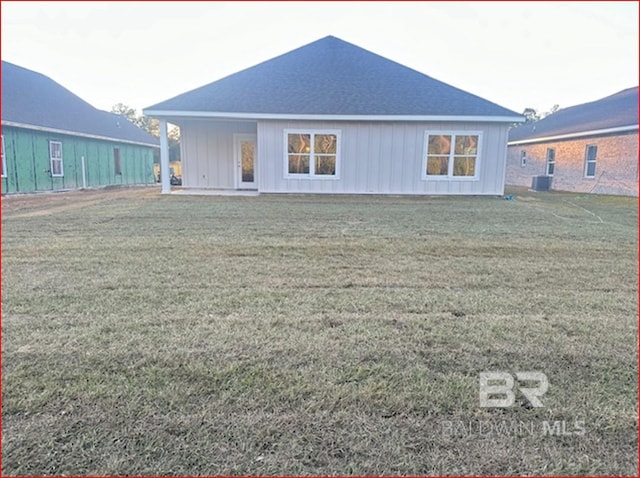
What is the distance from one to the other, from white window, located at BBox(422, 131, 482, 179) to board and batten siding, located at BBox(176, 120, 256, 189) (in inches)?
242

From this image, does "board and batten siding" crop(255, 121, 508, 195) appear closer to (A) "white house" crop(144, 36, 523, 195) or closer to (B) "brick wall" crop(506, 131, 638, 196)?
(A) "white house" crop(144, 36, 523, 195)

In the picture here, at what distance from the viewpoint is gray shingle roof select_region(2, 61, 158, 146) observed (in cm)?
1437

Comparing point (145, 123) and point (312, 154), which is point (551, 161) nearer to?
point (312, 154)

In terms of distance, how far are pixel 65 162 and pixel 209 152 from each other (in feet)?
20.2

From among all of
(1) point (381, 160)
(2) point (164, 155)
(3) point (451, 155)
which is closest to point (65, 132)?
(2) point (164, 155)

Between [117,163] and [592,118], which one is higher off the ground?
[592,118]

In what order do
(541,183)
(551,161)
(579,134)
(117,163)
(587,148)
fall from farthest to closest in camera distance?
(551,161) → (117,163) → (541,183) → (587,148) → (579,134)

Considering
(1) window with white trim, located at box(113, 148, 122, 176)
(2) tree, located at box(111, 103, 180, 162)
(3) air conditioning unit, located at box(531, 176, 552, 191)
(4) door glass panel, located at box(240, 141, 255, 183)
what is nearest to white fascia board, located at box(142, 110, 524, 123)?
(4) door glass panel, located at box(240, 141, 255, 183)

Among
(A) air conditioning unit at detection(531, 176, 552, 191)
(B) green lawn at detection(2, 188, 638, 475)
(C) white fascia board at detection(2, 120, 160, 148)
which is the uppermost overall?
(C) white fascia board at detection(2, 120, 160, 148)

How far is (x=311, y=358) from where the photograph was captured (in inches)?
93.5

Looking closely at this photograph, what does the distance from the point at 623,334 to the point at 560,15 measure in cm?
335

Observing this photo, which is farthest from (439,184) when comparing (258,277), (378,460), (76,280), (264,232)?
(378,460)

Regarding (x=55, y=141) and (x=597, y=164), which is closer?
(x=55, y=141)

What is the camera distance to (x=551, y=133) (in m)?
20.4
